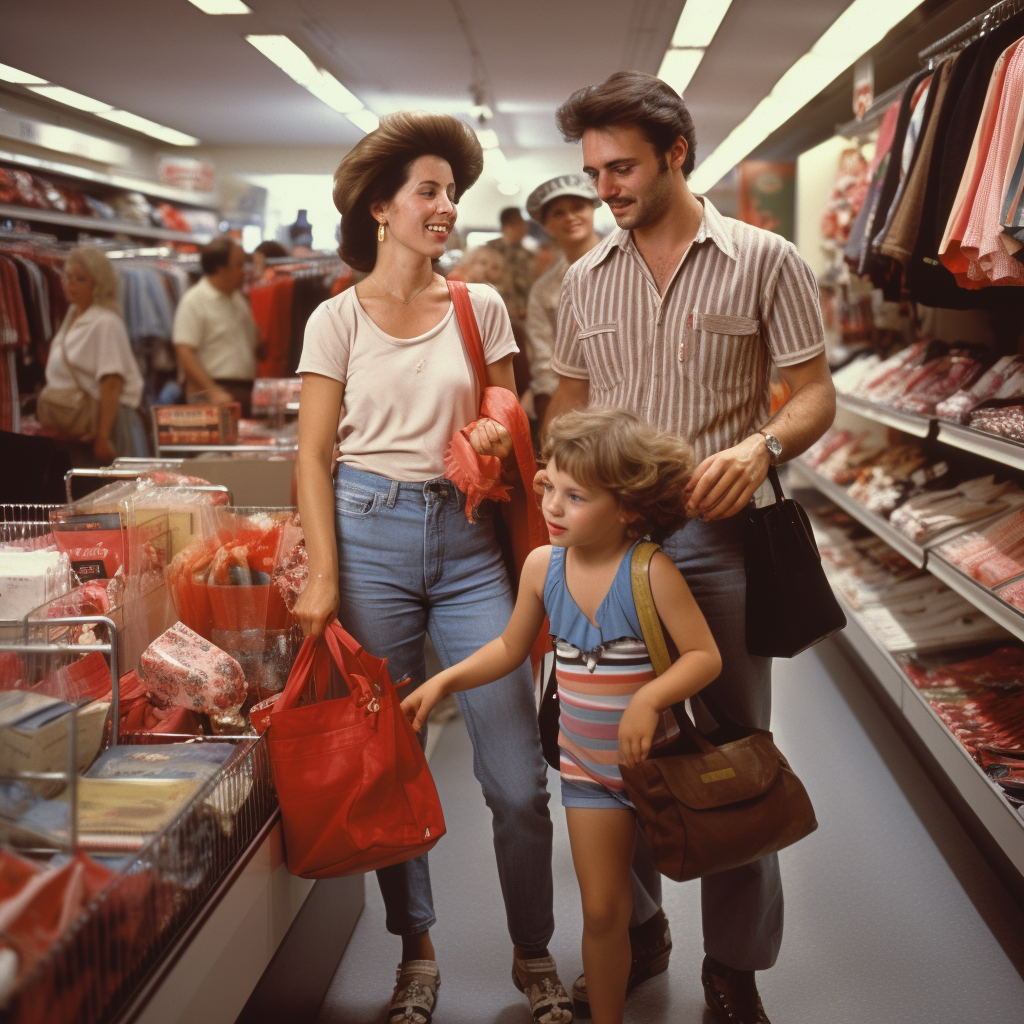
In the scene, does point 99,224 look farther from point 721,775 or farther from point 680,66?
point 721,775

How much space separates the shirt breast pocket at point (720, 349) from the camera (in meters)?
1.88

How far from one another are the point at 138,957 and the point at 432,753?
7.31ft

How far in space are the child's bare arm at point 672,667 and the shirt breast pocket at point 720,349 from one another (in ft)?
1.37

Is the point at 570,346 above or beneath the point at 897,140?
beneath

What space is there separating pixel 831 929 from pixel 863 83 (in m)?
4.48

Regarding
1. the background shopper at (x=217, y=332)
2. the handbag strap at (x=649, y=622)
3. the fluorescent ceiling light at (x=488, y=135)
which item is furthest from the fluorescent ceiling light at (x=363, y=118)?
the handbag strap at (x=649, y=622)

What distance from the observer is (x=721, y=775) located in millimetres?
1650

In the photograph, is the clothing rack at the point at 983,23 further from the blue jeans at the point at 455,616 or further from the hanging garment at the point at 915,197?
the blue jeans at the point at 455,616

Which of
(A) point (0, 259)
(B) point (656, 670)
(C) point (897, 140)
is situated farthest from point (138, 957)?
(C) point (897, 140)

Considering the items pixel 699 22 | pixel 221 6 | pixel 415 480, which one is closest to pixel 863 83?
pixel 699 22

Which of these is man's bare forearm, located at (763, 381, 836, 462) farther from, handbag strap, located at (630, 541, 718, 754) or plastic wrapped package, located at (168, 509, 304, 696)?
plastic wrapped package, located at (168, 509, 304, 696)

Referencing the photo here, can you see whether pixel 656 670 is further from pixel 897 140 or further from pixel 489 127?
pixel 489 127

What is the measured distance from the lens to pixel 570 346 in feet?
7.07

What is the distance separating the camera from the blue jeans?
6.48 feet
